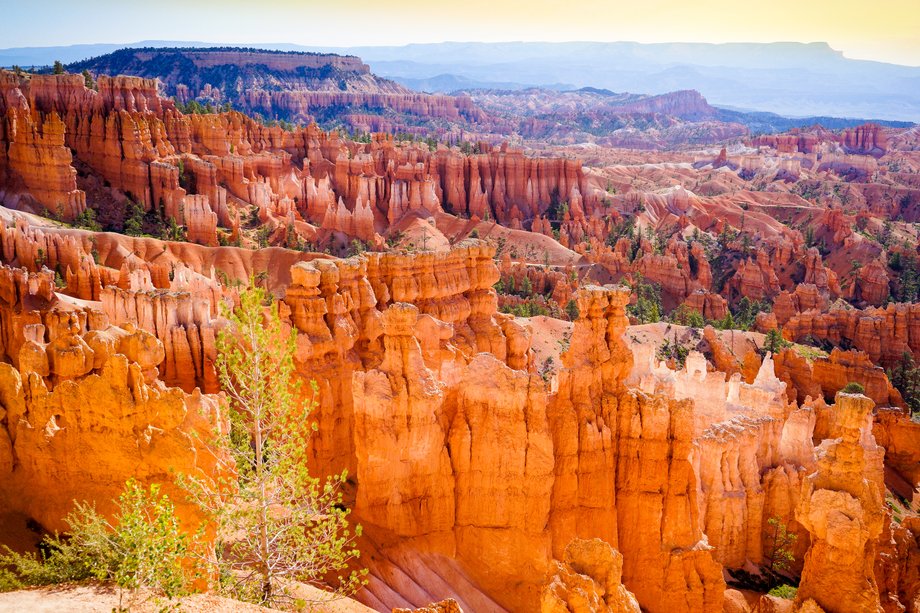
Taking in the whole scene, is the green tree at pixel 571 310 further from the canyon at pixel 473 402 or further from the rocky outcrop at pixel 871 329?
the rocky outcrop at pixel 871 329

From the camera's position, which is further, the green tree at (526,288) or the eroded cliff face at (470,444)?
the green tree at (526,288)

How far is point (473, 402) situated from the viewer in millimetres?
18688

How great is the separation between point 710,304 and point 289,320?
46139 mm

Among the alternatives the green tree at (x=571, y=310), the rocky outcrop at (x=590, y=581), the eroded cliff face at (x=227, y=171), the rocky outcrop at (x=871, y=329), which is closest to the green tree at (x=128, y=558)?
the rocky outcrop at (x=590, y=581)

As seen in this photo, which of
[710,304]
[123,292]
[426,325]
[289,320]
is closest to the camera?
[289,320]

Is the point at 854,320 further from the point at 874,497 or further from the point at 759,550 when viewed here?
→ the point at 874,497

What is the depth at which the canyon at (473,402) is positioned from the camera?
1463cm

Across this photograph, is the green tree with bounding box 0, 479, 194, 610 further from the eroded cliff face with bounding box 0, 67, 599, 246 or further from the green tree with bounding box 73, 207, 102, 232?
the eroded cliff face with bounding box 0, 67, 599, 246

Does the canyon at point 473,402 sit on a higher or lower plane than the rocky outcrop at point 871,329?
higher

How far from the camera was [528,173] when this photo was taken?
314ft

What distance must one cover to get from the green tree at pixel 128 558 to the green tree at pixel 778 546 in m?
17.4

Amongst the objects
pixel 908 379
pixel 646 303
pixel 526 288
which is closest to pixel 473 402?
pixel 908 379

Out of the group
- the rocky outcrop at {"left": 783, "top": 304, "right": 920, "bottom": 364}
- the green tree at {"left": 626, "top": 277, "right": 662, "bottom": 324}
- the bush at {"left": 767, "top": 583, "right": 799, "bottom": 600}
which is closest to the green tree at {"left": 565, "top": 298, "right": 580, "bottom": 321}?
the green tree at {"left": 626, "top": 277, "right": 662, "bottom": 324}

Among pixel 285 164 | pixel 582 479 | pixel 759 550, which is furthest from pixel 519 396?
pixel 285 164
